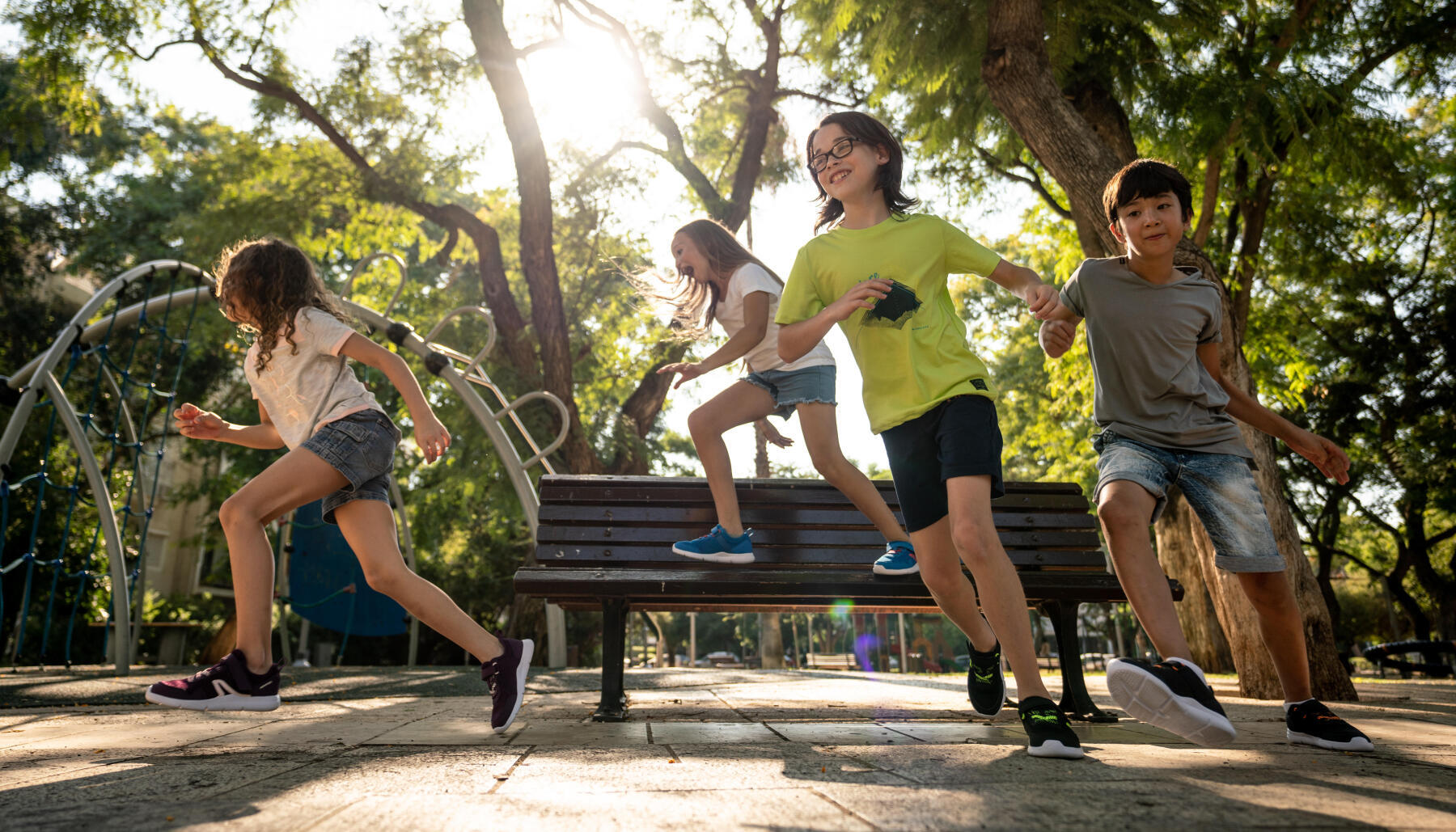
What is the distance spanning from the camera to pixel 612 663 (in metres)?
3.85

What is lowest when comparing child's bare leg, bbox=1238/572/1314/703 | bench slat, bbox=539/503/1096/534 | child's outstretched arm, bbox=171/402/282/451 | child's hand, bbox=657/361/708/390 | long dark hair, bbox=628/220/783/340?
child's bare leg, bbox=1238/572/1314/703

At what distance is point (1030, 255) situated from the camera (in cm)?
1922

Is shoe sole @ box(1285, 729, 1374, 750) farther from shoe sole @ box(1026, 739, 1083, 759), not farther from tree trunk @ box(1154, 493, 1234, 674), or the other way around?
tree trunk @ box(1154, 493, 1234, 674)

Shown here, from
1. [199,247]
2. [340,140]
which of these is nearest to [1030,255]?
[340,140]

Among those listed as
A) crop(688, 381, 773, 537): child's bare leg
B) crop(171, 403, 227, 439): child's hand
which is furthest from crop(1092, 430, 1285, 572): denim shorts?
crop(171, 403, 227, 439): child's hand

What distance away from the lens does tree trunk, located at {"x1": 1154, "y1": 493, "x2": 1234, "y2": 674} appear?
9.34 m

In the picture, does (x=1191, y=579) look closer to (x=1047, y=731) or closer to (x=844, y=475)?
(x=844, y=475)

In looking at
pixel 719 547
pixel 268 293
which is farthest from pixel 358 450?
pixel 719 547

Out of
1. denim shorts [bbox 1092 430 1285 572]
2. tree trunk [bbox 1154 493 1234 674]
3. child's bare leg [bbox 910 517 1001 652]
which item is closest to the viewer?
denim shorts [bbox 1092 430 1285 572]

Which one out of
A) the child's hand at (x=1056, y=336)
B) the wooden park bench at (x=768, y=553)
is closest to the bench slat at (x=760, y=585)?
the wooden park bench at (x=768, y=553)

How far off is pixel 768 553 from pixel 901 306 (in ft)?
5.42

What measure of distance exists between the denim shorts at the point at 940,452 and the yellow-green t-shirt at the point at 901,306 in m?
0.05

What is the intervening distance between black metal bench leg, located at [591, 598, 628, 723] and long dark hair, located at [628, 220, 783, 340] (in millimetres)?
1481

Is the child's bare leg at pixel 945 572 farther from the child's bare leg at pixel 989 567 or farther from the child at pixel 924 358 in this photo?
the child's bare leg at pixel 989 567
